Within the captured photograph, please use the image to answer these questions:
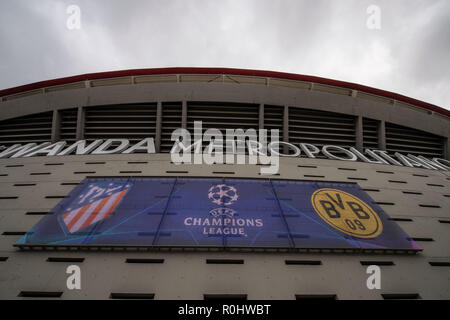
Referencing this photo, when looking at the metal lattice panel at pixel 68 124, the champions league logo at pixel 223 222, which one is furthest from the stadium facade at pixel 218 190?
the metal lattice panel at pixel 68 124

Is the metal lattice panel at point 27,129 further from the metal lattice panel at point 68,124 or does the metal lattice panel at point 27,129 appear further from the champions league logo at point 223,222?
the champions league logo at point 223,222

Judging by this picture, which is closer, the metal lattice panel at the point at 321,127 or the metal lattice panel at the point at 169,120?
the metal lattice panel at the point at 169,120

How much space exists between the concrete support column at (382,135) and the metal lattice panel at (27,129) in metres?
17.6

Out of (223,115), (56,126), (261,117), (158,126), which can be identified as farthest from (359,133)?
(56,126)

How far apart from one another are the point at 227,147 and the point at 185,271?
7296 millimetres

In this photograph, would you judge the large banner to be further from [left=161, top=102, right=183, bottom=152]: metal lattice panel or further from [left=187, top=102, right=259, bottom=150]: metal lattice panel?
[left=187, top=102, right=259, bottom=150]: metal lattice panel

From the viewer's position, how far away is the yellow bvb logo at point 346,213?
268 inches

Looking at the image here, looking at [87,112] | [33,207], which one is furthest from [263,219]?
[87,112]

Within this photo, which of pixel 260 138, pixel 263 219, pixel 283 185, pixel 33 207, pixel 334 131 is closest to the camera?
pixel 263 219

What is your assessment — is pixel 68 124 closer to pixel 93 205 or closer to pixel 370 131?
pixel 93 205

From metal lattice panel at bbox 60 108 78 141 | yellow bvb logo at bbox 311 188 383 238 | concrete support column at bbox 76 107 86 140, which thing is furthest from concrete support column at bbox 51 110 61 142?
yellow bvb logo at bbox 311 188 383 238

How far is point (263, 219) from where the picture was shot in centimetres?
690

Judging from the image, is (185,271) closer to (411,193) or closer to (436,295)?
(436,295)

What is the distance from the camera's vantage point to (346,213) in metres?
7.41
